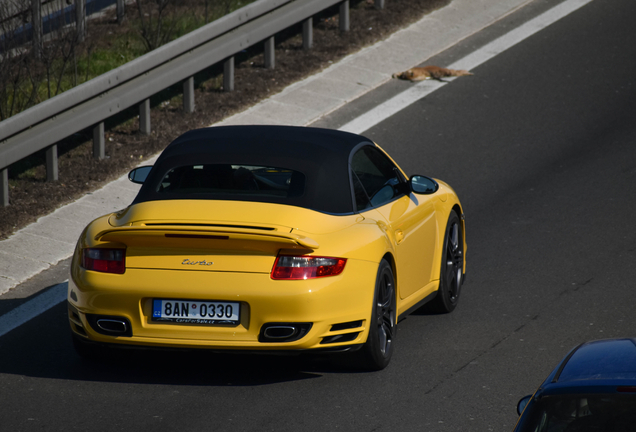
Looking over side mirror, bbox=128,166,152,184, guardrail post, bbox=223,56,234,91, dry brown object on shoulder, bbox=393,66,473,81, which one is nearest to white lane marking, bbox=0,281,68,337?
Answer: side mirror, bbox=128,166,152,184

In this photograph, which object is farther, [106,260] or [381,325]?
[381,325]

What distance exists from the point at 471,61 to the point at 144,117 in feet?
16.0

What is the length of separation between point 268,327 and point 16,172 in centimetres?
581

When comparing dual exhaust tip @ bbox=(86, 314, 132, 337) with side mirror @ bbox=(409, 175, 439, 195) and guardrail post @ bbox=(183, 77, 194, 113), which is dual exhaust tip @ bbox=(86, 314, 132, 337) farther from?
guardrail post @ bbox=(183, 77, 194, 113)

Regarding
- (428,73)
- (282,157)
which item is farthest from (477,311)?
(428,73)

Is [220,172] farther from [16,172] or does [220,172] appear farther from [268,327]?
[16,172]

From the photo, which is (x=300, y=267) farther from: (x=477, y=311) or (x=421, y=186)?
(x=477, y=311)

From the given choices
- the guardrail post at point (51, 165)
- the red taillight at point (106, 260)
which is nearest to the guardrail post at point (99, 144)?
the guardrail post at point (51, 165)

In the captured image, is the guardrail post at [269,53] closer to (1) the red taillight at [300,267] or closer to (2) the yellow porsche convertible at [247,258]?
(2) the yellow porsche convertible at [247,258]

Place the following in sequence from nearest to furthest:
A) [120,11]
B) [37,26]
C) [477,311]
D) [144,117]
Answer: [477,311] < [37,26] < [144,117] < [120,11]

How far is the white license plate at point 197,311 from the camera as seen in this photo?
20.3 feet

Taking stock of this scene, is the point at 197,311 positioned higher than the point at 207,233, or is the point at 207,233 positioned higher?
the point at 207,233

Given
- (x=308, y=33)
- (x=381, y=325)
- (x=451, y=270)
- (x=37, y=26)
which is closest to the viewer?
(x=381, y=325)

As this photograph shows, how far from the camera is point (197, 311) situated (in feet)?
20.4
